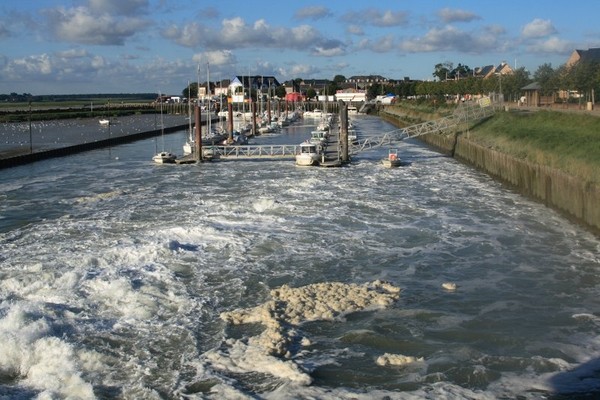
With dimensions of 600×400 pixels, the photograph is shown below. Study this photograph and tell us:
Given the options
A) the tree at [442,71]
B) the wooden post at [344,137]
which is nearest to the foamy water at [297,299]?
the wooden post at [344,137]

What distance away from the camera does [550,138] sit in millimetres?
36625

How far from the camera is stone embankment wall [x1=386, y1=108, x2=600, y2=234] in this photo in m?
25.3

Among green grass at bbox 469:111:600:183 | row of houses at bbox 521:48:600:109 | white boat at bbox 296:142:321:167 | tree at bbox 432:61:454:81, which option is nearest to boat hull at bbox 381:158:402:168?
white boat at bbox 296:142:321:167

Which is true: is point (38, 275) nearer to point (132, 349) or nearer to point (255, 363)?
point (132, 349)

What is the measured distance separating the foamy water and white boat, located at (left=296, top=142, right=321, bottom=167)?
13761 mm

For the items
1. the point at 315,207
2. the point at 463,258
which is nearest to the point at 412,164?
the point at 315,207

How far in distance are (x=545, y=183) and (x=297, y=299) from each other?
18.3 metres

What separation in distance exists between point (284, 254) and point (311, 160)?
25.4 m

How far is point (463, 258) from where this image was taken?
21.5 meters

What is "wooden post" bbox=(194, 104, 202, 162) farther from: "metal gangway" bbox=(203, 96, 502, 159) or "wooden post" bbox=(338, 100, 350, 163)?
"wooden post" bbox=(338, 100, 350, 163)

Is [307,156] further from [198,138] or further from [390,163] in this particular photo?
[198,138]

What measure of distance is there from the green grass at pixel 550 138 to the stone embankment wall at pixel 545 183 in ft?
1.42

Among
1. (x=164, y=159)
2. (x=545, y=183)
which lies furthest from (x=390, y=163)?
(x=164, y=159)

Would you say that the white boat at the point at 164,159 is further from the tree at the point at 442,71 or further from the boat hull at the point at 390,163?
the tree at the point at 442,71
